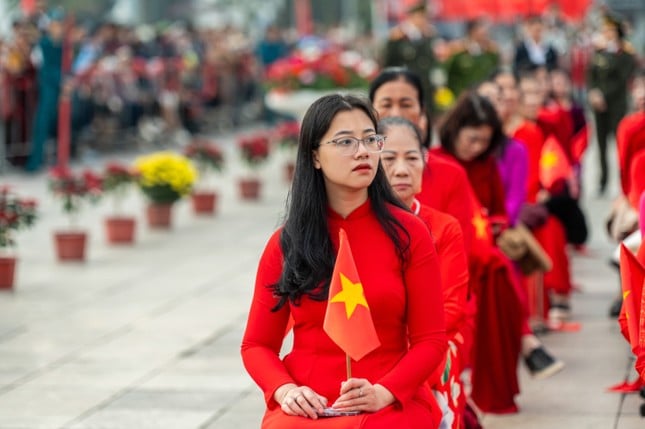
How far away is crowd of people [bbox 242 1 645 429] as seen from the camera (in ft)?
14.0

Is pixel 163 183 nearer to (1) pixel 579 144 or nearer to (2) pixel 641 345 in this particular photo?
(1) pixel 579 144

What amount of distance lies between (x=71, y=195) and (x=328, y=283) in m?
8.30

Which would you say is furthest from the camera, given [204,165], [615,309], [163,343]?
[204,165]

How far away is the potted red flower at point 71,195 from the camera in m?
12.1

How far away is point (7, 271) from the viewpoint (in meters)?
10.6

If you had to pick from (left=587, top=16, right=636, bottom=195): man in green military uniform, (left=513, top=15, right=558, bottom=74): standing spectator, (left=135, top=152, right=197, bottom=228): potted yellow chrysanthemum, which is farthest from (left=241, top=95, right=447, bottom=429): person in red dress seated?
(left=513, top=15, right=558, bottom=74): standing spectator

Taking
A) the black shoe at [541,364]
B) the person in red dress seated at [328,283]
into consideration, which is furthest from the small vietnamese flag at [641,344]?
the black shoe at [541,364]

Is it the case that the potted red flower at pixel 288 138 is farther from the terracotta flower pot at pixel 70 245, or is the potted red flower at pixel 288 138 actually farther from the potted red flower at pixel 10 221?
the potted red flower at pixel 10 221

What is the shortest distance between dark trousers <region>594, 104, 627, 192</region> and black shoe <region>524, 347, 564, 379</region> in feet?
31.0

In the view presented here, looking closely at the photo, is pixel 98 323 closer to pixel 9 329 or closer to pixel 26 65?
pixel 9 329

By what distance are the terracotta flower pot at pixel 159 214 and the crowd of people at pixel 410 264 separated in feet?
18.4

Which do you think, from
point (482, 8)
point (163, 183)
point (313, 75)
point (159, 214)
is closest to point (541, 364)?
point (163, 183)

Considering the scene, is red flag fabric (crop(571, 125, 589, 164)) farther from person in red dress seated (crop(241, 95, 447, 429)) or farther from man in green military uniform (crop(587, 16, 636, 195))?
person in red dress seated (crop(241, 95, 447, 429))

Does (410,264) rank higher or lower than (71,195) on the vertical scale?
higher
